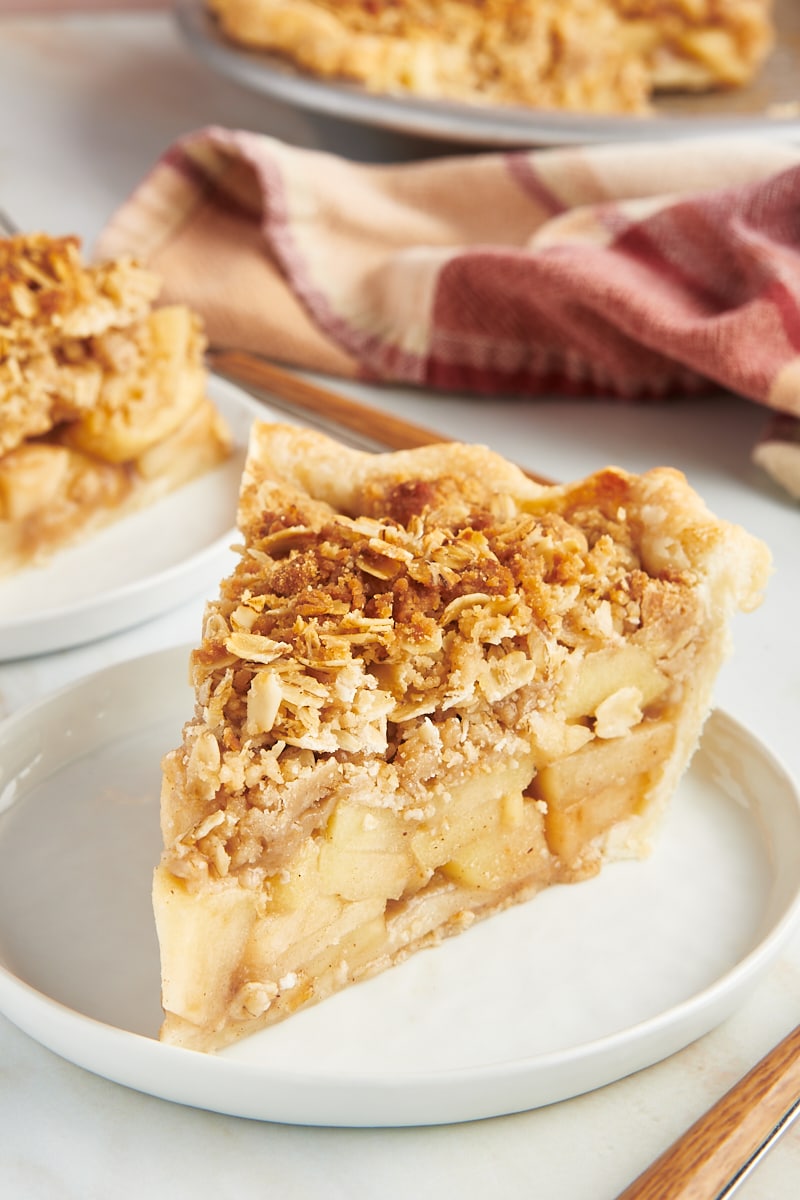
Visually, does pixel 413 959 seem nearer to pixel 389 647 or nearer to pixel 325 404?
pixel 389 647

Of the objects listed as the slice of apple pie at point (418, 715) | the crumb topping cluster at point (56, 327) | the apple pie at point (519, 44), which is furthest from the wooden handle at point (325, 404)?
the apple pie at point (519, 44)

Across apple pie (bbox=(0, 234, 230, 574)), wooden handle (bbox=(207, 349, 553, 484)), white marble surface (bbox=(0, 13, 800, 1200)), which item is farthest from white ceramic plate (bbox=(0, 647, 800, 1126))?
wooden handle (bbox=(207, 349, 553, 484))

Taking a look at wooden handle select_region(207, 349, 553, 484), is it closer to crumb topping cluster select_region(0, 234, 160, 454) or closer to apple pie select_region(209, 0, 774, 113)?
crumb topping cluster select_region(0, 234, 160, 454)

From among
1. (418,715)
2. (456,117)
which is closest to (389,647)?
(418,715)

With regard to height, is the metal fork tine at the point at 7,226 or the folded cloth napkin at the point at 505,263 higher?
the folded cloth napkin at the point at 505,263

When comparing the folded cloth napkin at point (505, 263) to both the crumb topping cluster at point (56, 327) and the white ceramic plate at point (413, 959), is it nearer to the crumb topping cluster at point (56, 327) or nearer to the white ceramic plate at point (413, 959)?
the crumb topping cluster at point (56, 327)
